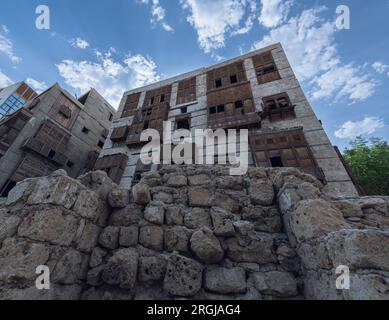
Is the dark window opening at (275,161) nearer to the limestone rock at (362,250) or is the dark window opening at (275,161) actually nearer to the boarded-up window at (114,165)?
the limestone rock at (362,250)

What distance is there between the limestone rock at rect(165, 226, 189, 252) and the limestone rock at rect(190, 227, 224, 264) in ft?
0.41

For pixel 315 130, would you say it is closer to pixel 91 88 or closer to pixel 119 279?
pixel 119 279

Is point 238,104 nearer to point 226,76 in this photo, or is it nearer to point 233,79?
point 233,79

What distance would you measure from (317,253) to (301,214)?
1.35 feet

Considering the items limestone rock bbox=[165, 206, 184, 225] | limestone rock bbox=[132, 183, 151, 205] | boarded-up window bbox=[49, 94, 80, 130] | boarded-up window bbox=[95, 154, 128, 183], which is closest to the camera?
limestone rock bbox=[165, 206, 184, 225]

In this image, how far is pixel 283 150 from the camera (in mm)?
8938

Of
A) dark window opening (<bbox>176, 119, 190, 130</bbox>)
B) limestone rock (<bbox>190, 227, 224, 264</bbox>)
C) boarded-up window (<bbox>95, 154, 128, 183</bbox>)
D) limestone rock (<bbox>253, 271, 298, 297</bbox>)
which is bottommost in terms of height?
limestone rock (<bbox>253, 271, 298, 297</bbox>)

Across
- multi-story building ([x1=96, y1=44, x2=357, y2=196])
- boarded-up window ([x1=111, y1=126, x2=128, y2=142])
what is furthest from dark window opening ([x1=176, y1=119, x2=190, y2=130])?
boarded-up window ([x1=111, y1=126, x2=128, y2=142])

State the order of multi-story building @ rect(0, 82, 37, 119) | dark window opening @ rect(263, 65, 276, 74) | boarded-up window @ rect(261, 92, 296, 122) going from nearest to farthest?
boarded-up window @ rect(261, 92, 296, 122) → dark window opening @ rect(263, 65, 276, 74) → multi-story building @ rect(0, 82, 37, 119)

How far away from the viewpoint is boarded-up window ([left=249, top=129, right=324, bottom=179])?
8352 mm

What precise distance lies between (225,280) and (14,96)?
28546 millimetres

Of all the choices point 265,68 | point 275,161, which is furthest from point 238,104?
point 275,161

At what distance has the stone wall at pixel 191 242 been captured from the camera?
59.3 inches

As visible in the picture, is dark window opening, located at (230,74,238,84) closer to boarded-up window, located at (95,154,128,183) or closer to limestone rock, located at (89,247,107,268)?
boarded-up window, located at (95,154,128,183)
